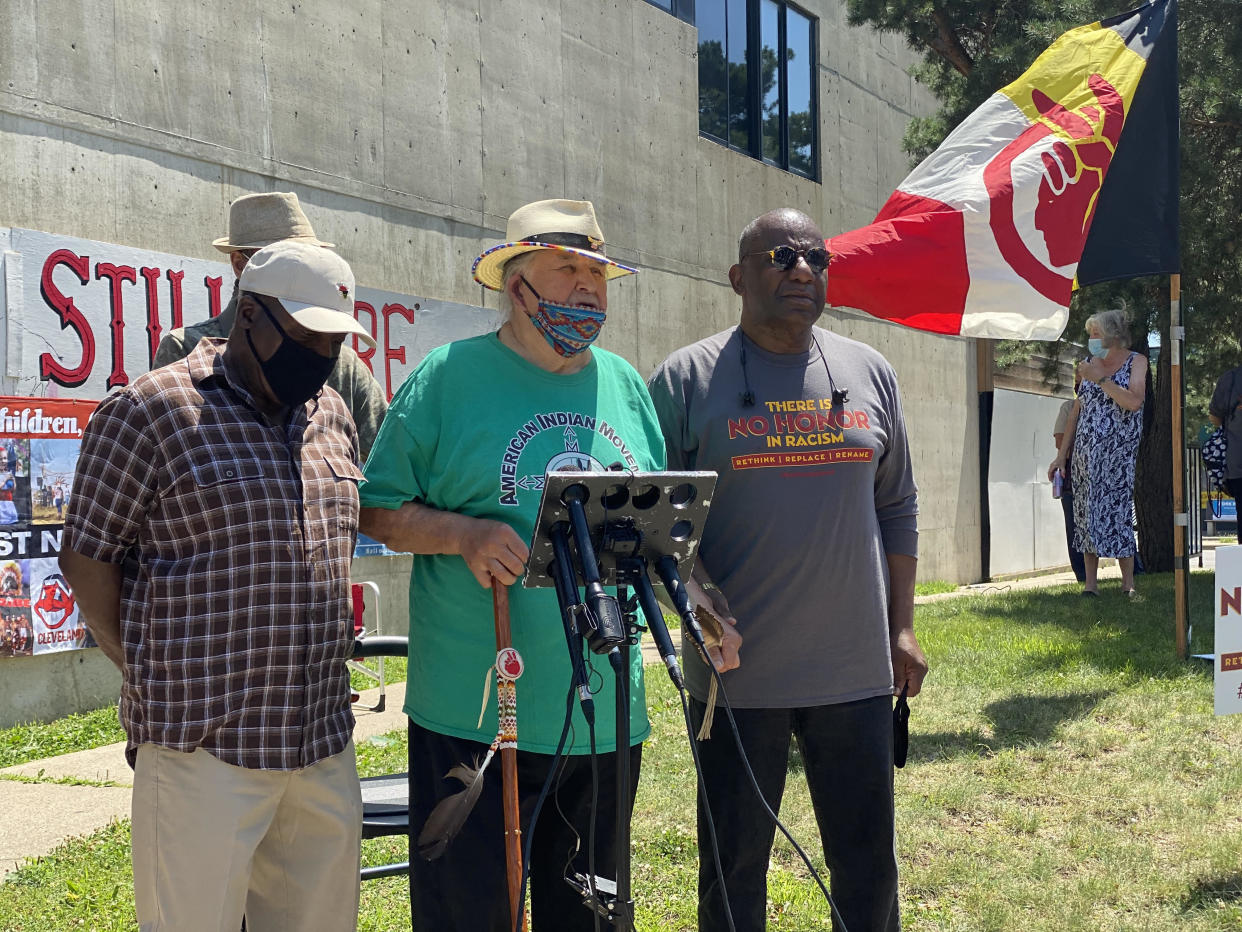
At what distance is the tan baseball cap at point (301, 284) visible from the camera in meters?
2.54

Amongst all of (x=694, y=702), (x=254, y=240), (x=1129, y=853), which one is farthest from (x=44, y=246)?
(x=1129, y=853)

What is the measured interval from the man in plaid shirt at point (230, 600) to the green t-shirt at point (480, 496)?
20 cm

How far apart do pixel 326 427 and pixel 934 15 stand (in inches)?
460

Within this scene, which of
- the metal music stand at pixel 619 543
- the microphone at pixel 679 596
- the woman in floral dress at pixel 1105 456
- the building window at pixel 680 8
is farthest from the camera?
A: the building window at pixel 680 8

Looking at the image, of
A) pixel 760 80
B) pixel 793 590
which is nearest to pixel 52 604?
pixel 793 590

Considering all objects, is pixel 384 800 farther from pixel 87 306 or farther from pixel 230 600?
pixel 87 306

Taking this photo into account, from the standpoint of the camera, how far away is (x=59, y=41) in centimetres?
681

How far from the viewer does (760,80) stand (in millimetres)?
13477

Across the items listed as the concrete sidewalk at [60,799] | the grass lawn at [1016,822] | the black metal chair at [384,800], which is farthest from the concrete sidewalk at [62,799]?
the black metal chair at [384,800]

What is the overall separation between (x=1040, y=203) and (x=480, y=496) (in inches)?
178

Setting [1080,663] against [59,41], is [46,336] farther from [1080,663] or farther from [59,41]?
[1080,663]

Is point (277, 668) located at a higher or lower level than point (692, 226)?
lower

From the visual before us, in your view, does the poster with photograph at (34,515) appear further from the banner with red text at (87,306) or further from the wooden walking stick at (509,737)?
the wooden walking stick at (509,737)

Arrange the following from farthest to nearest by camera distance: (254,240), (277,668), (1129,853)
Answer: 1. (1129,853)
2. (254,240)
3. (277,668)
